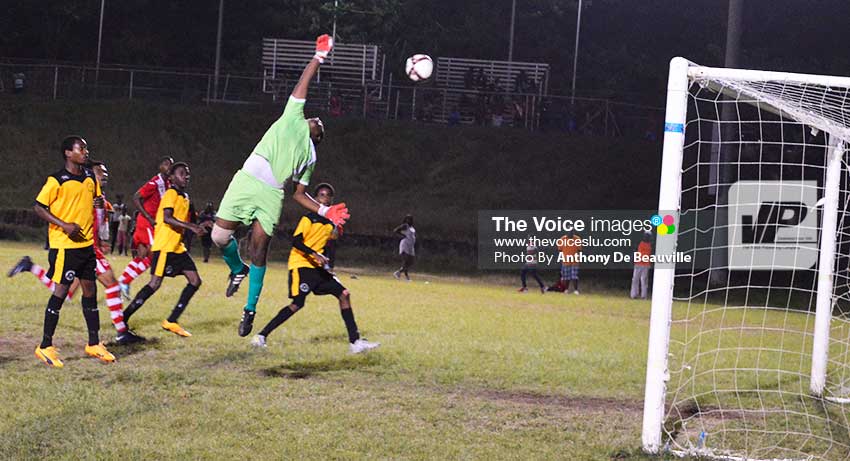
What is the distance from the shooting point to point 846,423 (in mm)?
8492

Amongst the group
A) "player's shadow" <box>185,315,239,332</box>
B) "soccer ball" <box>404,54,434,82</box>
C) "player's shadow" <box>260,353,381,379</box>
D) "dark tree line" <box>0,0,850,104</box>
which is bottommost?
"player's shadow" <box>185,315,239,332</box>

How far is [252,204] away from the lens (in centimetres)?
921

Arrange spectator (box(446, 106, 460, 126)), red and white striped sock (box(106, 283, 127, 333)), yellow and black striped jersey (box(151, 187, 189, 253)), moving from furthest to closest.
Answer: spectator (box(446, 106, 460, 126))
yellow and black striped jersey (box(151, 187, 189, 253))
red and white striped sock (box(106, 283, 127, 333))

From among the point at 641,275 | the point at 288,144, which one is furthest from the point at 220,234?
the point at 641,275

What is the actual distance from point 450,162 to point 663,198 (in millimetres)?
32903

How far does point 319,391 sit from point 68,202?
9.68 feet

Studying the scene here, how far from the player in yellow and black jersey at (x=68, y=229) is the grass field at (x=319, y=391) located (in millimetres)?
401

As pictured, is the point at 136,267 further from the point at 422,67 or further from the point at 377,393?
the point at 422,67

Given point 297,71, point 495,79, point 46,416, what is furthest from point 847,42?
point 46,416

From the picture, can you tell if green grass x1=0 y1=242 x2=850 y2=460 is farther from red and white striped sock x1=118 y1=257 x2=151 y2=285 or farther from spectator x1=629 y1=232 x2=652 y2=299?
spectator x1=629 y1=232 x2=652 y2=299

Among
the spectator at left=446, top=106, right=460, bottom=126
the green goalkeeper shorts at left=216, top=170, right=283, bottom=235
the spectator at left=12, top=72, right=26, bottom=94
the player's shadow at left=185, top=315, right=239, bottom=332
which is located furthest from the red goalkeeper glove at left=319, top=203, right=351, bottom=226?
the spectator at left=12, top=72, right=26, bottom=94

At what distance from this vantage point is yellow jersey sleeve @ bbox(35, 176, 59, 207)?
893 centimetres

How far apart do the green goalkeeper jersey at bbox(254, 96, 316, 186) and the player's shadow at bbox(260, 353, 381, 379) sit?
1766 millimetres

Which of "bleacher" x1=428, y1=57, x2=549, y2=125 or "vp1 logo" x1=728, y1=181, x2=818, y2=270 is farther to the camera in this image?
"bleacher" x1=428, y1=57, x2=549, y2=125
